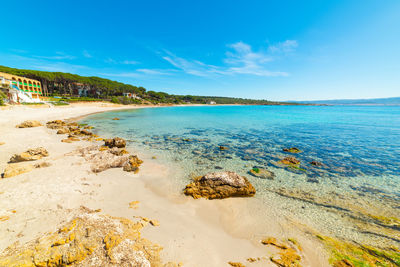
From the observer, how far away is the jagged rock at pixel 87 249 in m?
3.17

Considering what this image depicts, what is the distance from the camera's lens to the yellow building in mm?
51138

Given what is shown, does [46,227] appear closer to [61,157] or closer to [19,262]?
[19,262]

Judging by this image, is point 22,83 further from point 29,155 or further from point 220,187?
point 220,187

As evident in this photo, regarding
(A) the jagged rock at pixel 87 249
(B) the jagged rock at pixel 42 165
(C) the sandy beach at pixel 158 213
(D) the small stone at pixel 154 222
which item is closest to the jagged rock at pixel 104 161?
(C) the sandy beach at pixel 158 213

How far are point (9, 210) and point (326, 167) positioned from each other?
1762 centimetres

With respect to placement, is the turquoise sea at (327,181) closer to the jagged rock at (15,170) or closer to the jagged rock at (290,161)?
the jagged rock at (290,161)

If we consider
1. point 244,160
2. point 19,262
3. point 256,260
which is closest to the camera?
point 19,262

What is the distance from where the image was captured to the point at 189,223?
5504mm

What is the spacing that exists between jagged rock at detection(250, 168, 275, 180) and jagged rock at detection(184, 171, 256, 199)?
7.74 ft

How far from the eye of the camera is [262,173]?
9.97 metres

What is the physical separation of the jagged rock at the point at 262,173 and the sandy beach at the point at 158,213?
2.83m

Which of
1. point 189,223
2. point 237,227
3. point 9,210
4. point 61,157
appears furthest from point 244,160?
point 61,157

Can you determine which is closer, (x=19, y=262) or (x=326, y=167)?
(x=19, y=262)

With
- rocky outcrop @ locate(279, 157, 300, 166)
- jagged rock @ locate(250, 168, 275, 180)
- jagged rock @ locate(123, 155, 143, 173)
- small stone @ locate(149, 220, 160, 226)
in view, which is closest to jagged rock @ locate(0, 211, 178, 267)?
small stone @ locate(149, 220, 160, 226)
